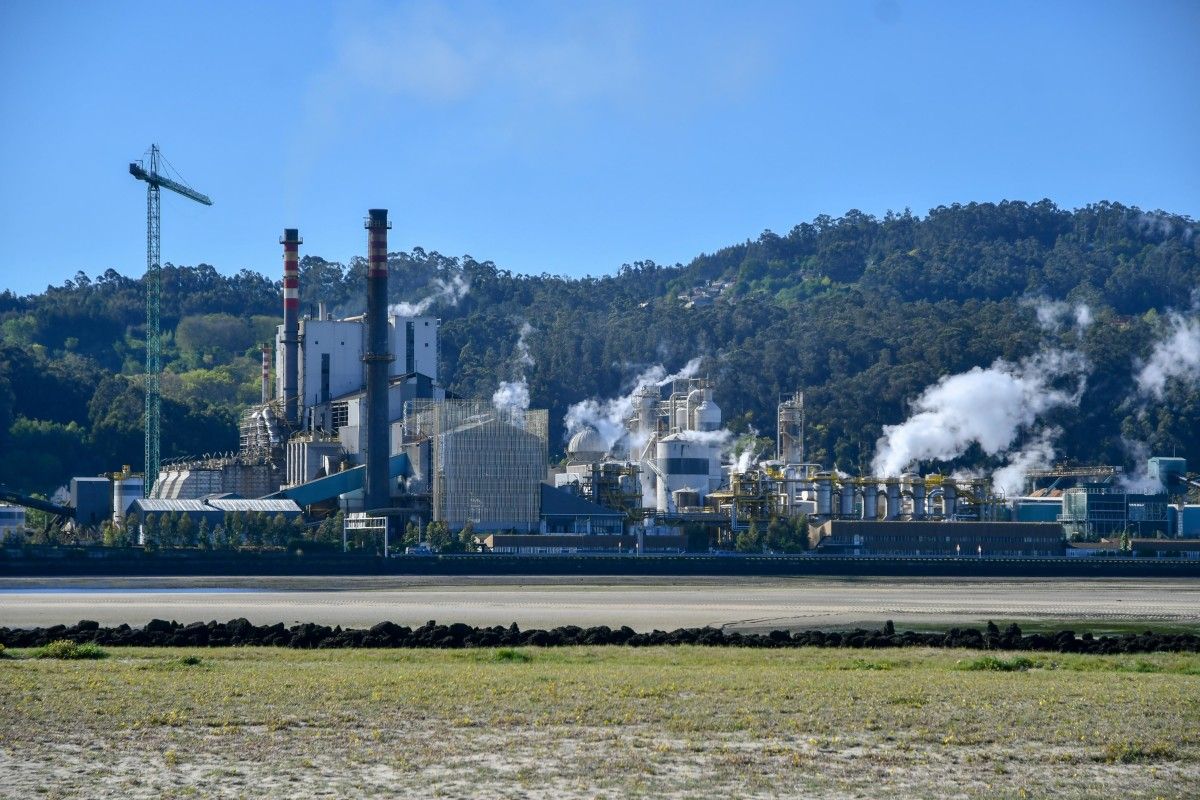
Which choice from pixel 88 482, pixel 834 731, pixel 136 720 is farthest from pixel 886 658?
pixel 88 482

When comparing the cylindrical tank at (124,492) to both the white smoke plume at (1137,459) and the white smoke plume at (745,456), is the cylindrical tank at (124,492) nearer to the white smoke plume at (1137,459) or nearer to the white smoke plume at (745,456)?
the white smoke plume at (745,456)

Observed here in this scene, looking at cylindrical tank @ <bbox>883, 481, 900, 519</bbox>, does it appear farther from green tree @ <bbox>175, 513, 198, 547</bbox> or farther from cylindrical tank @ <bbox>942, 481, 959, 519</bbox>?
green tree @ <bbox>175, 513, 198, 547</bbox>

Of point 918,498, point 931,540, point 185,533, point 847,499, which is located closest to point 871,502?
point 847,499

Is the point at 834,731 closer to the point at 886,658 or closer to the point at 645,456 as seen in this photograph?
the point at 886,658

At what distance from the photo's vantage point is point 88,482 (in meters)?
130

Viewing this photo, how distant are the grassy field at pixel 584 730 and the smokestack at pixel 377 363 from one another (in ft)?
260

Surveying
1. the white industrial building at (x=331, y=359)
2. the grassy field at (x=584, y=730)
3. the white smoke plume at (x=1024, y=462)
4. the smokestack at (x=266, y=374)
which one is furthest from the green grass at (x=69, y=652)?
the white smoke plume at (x=1024, y=462)

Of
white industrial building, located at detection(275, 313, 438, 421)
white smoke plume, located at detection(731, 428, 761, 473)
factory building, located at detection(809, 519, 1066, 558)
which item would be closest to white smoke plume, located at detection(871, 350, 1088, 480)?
white smoke plume, located at detection(731, 428, 761, 473)

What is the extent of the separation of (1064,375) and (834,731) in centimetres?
17392

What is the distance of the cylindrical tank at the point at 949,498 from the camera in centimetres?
13375

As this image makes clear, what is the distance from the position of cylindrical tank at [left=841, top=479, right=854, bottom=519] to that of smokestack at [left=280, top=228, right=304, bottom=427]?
42.6m

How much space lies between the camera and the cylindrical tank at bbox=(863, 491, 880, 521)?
135 m

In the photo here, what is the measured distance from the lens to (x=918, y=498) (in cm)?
13462

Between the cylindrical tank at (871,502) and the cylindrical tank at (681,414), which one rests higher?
the cylindrical tank at (681,414)
